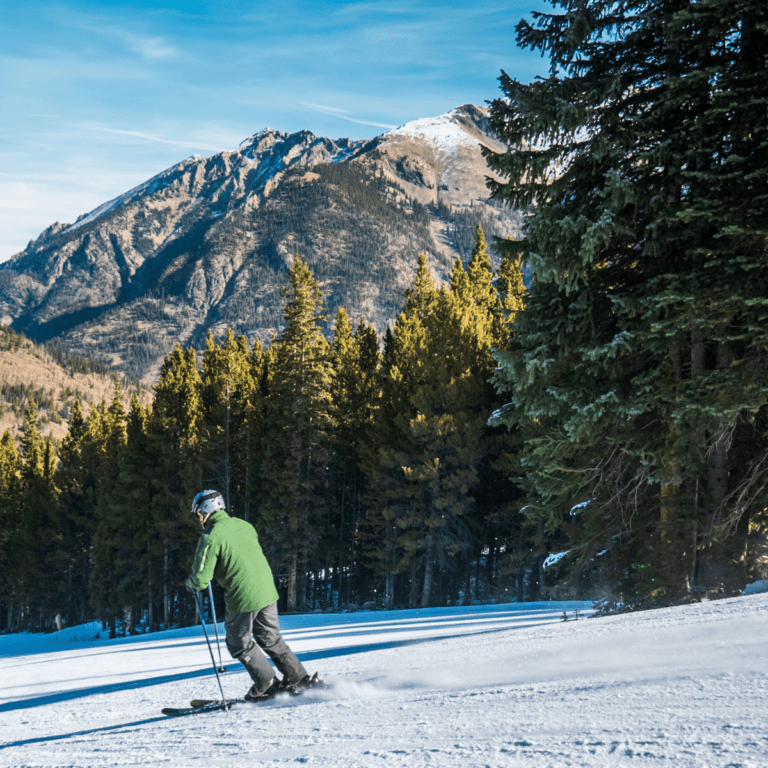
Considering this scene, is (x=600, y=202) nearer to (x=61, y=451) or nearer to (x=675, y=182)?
(x=675, y=182)

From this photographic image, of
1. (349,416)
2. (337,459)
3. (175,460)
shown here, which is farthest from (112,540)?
(349,416)

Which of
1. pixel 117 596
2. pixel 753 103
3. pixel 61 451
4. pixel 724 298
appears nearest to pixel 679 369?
pixel 724 298

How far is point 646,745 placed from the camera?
9.59 ft

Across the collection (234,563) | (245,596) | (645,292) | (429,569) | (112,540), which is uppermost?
(645,292)

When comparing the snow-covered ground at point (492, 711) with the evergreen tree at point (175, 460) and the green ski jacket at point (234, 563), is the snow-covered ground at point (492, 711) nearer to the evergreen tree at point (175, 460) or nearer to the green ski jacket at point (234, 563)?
the green ski jacket at point (234, 563)

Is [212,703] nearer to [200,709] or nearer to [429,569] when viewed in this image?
[200,709]

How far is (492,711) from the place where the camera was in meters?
3.96

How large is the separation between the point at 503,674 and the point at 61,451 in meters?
51.0

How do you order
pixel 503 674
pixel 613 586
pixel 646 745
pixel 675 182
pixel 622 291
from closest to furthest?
pixel 646 745
pixel 503 674
pixel 675 182
pixel 622 291
pixel 613 586

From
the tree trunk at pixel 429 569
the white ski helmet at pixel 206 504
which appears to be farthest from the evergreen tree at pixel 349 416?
the white ski helmet at pixel 206 504

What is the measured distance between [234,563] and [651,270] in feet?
25.2

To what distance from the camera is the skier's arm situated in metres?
5.16

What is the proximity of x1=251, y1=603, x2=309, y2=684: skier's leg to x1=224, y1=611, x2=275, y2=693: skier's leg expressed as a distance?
6cm

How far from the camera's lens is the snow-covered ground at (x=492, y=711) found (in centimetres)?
308
